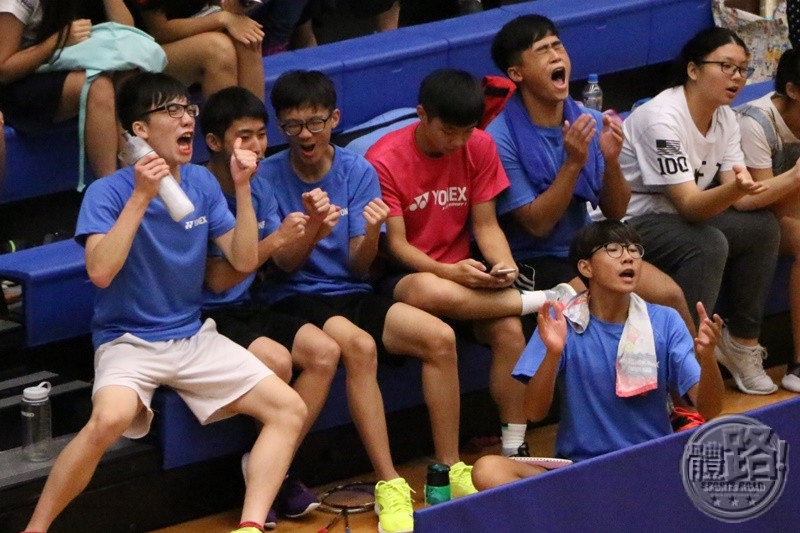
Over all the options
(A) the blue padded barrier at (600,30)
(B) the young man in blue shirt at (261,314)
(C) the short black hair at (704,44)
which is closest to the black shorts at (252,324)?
(B) the young man in blue shirt at (261,314)

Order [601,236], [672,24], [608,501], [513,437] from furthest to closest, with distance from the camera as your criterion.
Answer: [672,24]
[513,437]
[601,236]
[608,501]

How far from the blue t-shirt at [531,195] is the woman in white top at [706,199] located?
253 millimetres

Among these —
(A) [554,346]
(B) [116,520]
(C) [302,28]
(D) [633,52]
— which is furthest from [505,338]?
(D) [633,52]

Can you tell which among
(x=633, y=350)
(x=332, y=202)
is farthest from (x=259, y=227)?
(x=633, y=350)

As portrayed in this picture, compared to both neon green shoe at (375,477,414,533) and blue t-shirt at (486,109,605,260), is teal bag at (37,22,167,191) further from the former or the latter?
neon green shoe at (375,477,414,533)

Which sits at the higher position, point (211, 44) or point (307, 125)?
point (211, 44)

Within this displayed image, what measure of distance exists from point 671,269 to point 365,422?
1411 mm

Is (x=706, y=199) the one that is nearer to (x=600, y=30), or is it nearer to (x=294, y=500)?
(x=600, y=30)

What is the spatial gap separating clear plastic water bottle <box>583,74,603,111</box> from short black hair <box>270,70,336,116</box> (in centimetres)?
204

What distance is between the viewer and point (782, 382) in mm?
5934

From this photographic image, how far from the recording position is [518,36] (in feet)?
17.9

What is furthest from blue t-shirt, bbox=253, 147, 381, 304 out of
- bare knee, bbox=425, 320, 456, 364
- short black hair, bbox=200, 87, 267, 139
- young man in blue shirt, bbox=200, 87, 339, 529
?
bare knee, bbox=425, 320, 456, 364

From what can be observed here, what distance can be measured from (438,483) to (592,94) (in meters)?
2.67

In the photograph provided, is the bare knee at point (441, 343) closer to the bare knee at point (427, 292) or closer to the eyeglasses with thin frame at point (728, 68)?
the bare knee at point (427, 292)
